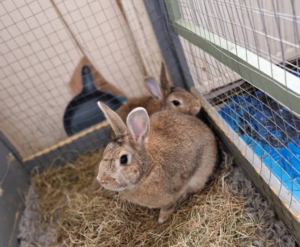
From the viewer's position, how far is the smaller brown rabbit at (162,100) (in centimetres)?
286

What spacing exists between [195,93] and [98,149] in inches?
47.4

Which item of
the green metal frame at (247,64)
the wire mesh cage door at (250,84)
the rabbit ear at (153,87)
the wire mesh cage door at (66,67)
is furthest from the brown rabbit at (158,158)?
the wire mesh cage door at (66,67)

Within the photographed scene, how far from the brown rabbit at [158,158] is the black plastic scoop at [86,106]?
897 millimetres

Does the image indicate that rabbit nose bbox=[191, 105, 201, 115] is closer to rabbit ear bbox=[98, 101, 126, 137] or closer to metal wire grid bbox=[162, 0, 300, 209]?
metal wire grid bbox=[162, 0, 300, 209]

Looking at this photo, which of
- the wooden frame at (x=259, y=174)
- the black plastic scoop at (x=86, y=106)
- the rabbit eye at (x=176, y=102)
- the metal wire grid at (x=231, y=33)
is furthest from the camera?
the black plastic scoop at (x=86, y=106)

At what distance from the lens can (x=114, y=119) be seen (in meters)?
2.17

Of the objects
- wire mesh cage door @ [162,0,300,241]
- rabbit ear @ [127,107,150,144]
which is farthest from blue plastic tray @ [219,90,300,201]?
rabbit ear @ [127,107,150,144]


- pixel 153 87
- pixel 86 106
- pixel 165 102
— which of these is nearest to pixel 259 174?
pixel 165 102

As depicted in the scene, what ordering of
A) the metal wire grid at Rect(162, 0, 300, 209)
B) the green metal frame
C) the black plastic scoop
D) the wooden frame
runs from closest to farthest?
the green metal frame
the wooden frame
the metal wire grid at Rect(162, 0, 300, 209)
the black plastic scoop

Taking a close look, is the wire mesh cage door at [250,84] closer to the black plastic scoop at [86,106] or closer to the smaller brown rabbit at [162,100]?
the smaller brown rabbit at [162,100]

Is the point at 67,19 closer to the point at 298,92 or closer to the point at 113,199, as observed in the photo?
the point at 113,199

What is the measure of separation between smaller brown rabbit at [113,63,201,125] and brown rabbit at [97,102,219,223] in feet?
0.83

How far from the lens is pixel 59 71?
3.14 m

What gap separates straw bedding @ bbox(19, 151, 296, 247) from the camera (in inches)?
86.7
